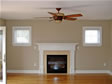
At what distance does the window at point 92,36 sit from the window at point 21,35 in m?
2.56

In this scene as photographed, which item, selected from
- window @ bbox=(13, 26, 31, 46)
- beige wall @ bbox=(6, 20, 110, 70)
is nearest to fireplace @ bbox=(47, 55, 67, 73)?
beige wall @ bbox=(6, 20, 110, 70)

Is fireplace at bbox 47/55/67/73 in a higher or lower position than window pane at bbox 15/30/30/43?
lower

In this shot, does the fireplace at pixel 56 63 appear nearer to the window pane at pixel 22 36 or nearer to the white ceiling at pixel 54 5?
the window pane at pixel 22 36

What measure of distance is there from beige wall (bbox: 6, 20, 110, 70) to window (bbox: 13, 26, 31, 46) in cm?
18

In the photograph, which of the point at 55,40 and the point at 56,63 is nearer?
the point at 55,40

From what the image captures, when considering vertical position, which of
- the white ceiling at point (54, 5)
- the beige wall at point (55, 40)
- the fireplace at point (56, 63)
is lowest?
the fireplace at point (56, 63)

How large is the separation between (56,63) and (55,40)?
107 centimetres

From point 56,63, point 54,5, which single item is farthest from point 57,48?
point 54,5

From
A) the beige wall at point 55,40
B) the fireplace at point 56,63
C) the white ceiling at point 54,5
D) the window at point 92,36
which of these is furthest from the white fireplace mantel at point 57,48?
the white ceiling at point 54,5

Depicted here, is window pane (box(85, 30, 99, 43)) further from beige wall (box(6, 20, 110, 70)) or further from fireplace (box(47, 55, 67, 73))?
fireplace (box(47, 55, 67, 73))

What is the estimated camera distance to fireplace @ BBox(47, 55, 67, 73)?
24.8 ft

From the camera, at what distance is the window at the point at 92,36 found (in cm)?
755

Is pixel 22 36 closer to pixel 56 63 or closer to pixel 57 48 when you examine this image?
pixel 57 48

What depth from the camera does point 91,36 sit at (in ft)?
25.1
